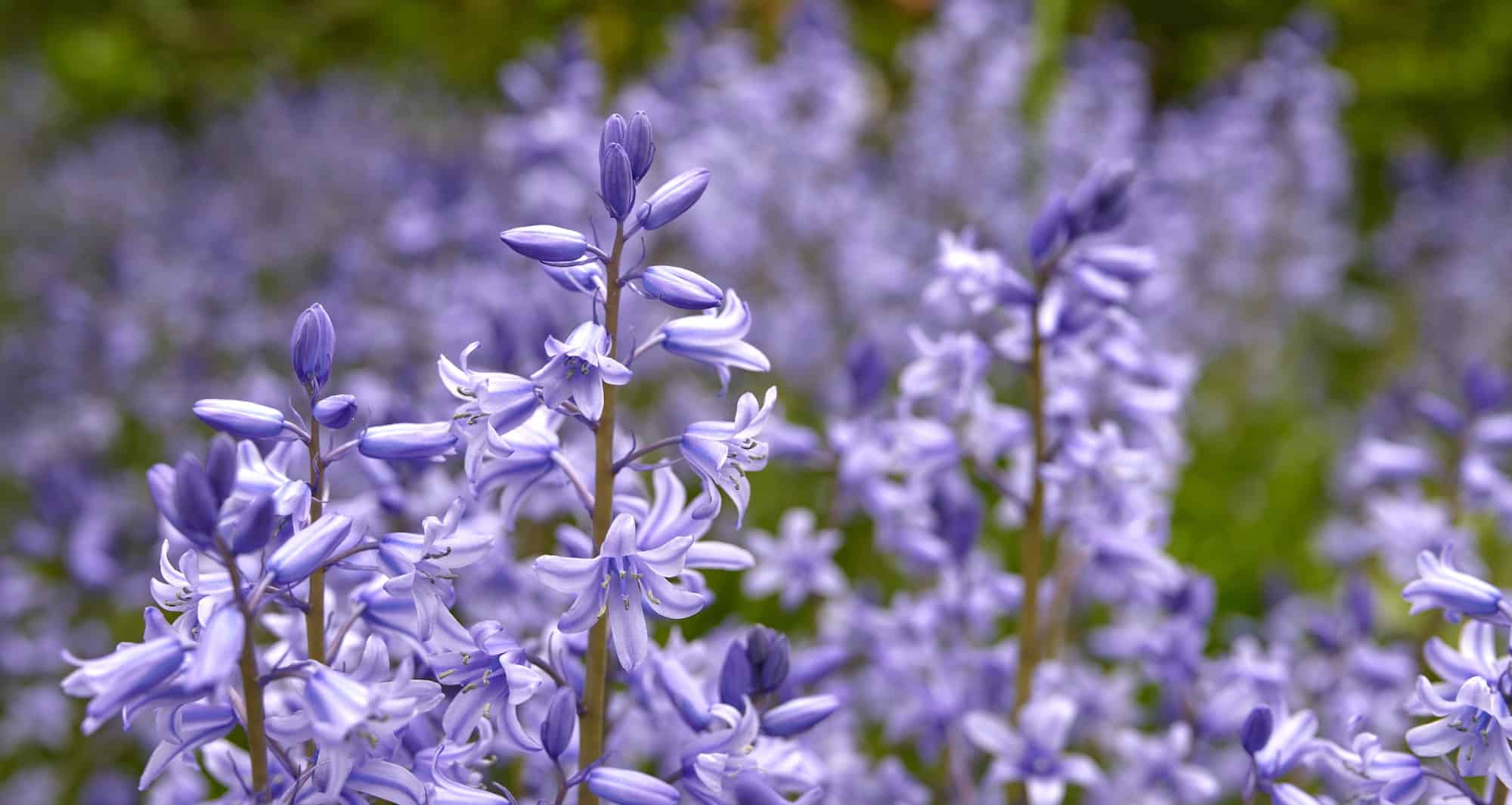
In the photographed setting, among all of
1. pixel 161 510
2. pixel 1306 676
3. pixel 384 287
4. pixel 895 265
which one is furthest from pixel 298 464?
pixel 895 265

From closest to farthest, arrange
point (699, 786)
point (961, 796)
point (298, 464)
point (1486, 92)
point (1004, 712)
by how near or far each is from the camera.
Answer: point (699, 786), point (298, 464), point (961, 796), point (1004, 712), point (1486, 92)

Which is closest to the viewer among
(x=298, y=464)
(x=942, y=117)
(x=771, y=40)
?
(x=298, y=464)

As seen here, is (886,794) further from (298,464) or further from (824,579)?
(298,464)

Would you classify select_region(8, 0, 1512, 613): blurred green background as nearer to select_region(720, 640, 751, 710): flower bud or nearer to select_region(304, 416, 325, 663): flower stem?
select_region(720, 640, 751, 710): flower bud

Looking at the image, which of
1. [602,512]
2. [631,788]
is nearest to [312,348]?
[602,512]

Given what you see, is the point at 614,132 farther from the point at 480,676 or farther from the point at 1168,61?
the point at 1168,61

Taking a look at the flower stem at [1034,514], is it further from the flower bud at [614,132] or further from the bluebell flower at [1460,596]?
the flower bud at [614,132]

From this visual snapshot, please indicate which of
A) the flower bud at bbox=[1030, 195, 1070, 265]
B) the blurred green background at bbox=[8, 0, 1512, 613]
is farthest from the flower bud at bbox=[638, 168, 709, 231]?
the blurred green background at bbox=[8, 0, 1512, 613]

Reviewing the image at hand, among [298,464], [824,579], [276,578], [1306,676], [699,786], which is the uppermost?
[276,578]
